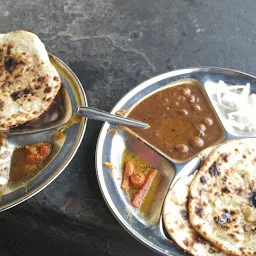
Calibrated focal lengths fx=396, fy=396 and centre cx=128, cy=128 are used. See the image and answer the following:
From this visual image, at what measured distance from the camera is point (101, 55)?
4730 mm

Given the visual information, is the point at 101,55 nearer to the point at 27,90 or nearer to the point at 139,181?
the point at 27,90

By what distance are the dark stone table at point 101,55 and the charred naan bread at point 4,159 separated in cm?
33

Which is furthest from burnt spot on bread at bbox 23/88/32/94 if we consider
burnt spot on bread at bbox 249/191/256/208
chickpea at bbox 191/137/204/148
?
burnt spot on bread at bbox 249/191/256/208

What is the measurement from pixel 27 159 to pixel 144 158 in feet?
3.49

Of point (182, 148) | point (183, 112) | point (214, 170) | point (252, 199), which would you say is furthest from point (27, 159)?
point (252, 199)

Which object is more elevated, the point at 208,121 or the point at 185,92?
the point at 185,92

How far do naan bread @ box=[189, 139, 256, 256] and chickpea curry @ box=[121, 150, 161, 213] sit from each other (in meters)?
0.38

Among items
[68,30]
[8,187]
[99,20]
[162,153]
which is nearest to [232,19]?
[99,20]

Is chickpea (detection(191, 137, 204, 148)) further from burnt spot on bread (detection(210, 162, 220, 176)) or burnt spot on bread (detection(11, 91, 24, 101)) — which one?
burnt spot on bread (detection(11, 91, 24, 101))

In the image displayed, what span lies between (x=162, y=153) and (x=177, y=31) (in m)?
2.06

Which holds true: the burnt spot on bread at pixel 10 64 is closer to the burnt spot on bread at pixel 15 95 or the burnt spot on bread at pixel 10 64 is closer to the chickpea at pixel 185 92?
the burnt spot on bread at pixel 15 95

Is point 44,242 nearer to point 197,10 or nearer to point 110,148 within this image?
point 110,148

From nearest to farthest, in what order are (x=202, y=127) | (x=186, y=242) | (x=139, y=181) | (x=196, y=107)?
(x=186, y=242)
(x=139, y=181)
(x=202, y=127)
(x=196, y=107)

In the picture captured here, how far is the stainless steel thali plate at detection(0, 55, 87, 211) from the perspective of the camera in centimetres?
330
